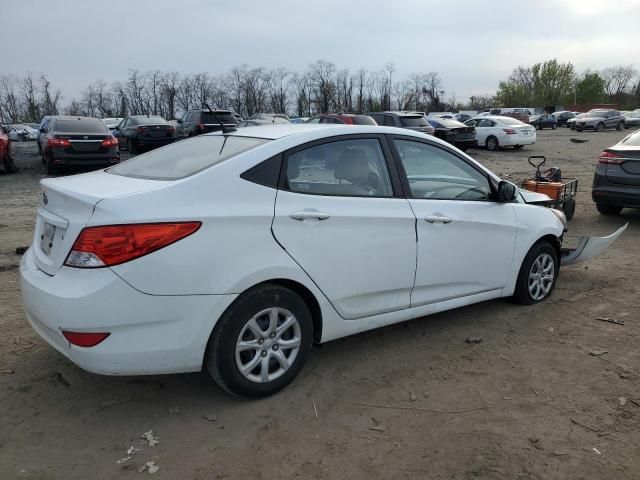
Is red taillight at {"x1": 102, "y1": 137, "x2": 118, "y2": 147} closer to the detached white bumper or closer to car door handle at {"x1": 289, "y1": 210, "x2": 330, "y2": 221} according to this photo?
the detached white bumper

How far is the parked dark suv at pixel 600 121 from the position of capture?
40.2 meters

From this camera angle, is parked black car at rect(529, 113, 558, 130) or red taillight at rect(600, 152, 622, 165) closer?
red taillight at rect(600, 152, 622, 165)

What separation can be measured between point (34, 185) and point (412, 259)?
40.4 ft

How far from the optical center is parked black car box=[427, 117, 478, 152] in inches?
852

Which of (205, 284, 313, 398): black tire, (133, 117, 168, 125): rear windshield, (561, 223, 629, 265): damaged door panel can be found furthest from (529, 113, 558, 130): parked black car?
(205, 284, 313, 398): black tire

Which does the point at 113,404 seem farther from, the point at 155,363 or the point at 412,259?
the point at 412,259

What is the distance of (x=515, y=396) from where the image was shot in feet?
11.0

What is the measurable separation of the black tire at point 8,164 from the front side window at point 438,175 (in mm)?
14790

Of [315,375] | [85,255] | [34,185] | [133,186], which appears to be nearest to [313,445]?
[315,375]

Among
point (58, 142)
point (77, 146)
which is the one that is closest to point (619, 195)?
point (77, 146)

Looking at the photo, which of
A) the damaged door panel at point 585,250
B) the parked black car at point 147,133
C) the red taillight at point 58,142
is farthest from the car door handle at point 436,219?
the parked black car at point 147,133

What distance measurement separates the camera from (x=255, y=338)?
10.3 ft

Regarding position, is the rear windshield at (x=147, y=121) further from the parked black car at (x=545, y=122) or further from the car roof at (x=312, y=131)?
the parked black car at (x=545, y=122)

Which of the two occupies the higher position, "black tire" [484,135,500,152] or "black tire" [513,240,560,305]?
"black tire" [484,135,500,152]
